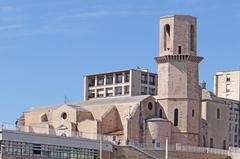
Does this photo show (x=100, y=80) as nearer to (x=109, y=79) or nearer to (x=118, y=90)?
(x=109, y=79)

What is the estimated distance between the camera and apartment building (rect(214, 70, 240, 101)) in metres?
167

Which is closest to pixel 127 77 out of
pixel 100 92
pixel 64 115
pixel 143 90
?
pixel 100 92

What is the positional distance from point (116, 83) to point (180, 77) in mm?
36385

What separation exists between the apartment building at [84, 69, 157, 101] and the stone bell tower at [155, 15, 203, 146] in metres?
31.8

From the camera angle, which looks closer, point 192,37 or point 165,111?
point 165,111

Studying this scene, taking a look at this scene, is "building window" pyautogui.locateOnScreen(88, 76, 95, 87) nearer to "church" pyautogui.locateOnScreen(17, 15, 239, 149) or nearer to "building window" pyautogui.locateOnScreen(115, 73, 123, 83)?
"building window" pyautogui.locateOnScreen(115, 73, 123, 83)

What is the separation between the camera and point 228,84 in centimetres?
16762

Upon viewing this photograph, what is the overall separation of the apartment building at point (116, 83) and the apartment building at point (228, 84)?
2724 cm

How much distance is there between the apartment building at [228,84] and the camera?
547 ft

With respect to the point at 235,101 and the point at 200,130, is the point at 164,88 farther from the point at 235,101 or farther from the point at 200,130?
the point at 235,101

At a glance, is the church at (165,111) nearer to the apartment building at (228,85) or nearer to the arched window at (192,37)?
the arched window at (192,37)

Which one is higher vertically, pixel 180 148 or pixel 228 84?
pixel 228 84

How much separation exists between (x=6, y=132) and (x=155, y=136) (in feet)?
75.9

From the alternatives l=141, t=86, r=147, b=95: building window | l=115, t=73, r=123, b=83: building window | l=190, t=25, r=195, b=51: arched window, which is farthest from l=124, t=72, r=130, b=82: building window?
l=190, t=25, r=195, b=51: arched window
